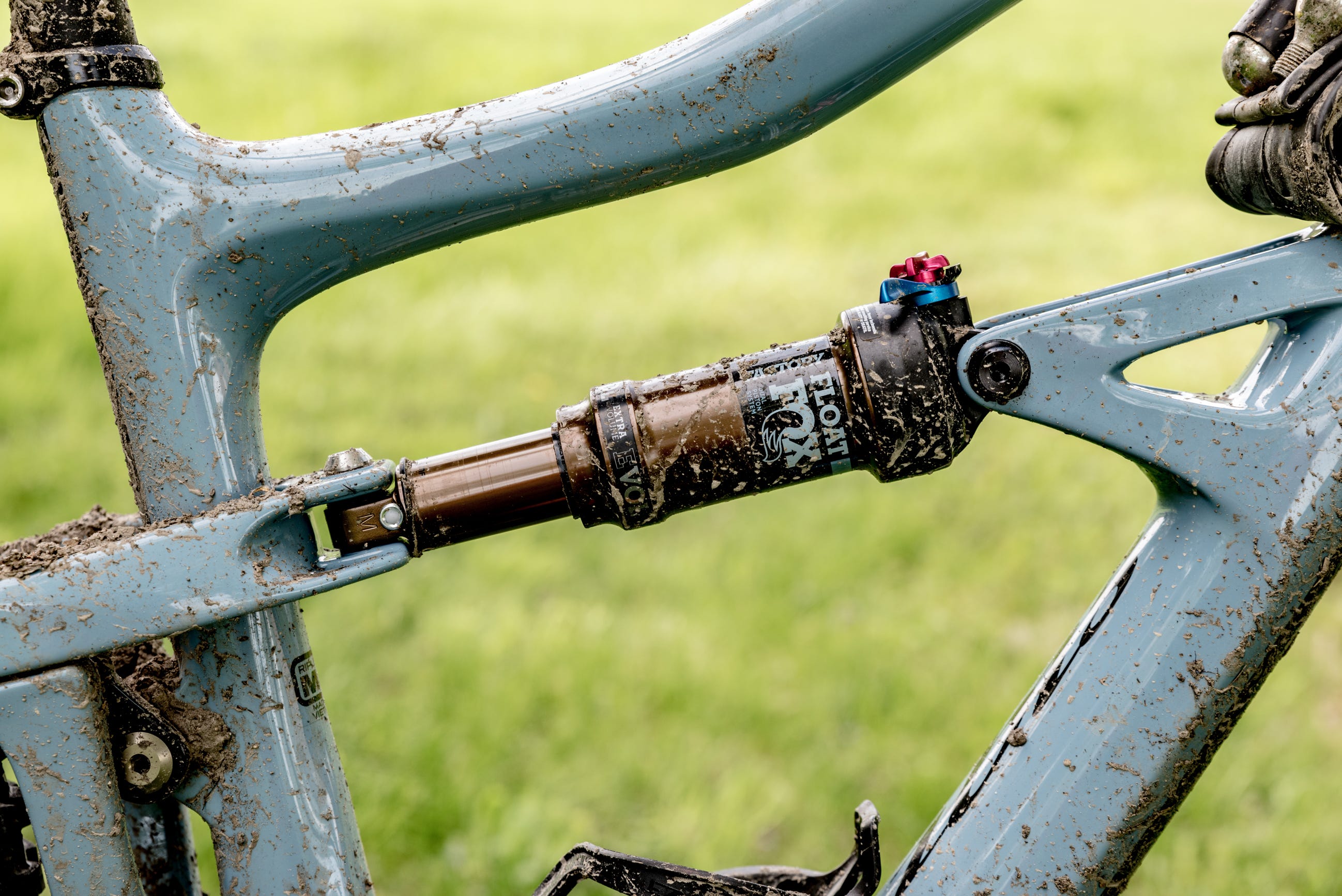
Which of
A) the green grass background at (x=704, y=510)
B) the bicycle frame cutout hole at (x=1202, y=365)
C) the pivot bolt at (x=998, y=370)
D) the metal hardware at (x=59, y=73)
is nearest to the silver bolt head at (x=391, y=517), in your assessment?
the metal hardware at (x=59, y=73)

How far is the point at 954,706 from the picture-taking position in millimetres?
2322

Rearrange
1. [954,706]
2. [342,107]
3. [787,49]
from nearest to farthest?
[787,49]
[954,706]
[342,107]

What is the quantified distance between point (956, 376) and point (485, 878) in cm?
149

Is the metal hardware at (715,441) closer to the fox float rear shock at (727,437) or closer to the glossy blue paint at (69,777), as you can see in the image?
the fox float rear shock at (727,437)

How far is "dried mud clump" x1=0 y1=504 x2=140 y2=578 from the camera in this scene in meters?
0.85

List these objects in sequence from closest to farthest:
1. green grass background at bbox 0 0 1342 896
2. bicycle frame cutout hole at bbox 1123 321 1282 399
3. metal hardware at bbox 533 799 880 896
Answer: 1. metal hardware at bbox 533 799 880 896
2. green grass background at bbox 0 0 1342 896
3. bicycle frame cutout hole at bbox 1123 321 1282 399

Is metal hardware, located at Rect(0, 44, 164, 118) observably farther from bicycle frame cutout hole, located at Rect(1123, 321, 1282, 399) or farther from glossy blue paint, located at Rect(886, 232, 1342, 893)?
bicycle frame cutout hole, located at Rect(1123, 321, 1282, 399)

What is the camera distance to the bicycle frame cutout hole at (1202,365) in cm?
331

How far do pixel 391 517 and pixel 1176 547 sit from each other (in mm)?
700

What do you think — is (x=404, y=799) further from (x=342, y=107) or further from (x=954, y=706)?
(x=342, y=107)

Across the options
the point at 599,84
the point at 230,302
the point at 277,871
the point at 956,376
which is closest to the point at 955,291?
the point at 956,376

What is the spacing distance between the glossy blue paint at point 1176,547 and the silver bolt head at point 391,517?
20.1 inches

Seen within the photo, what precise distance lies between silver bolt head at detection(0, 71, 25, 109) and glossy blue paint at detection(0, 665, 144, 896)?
0.47m

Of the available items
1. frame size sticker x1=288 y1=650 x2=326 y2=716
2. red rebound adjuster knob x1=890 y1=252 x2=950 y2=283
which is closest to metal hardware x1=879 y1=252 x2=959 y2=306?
red rebound adjuster knob x1=890 y1=252 x2=950 y2=283
